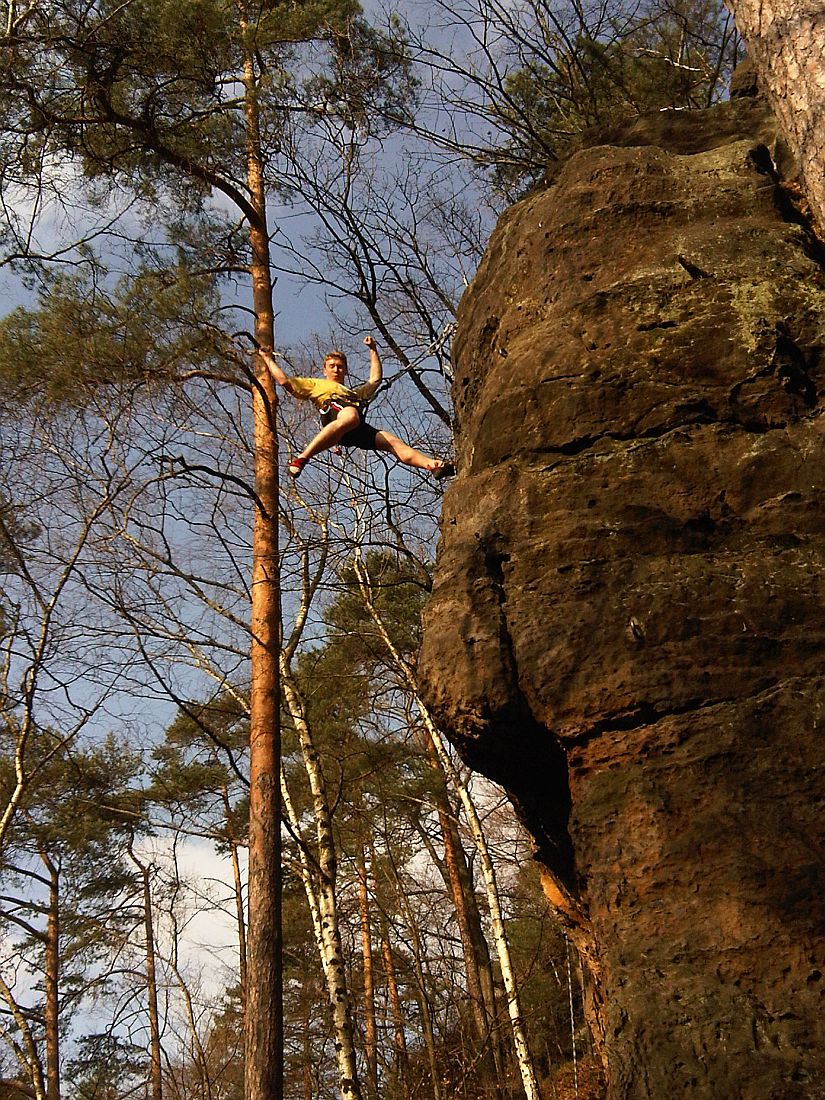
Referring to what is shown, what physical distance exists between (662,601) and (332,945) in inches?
235

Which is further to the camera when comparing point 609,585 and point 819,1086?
point 609,585

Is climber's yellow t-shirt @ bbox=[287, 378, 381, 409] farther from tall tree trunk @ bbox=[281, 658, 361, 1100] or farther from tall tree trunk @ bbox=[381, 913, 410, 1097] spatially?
tall tree trunk @ bbox=[381, 913, 410, 1097]

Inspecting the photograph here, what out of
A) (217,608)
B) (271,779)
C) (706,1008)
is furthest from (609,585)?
(217,608)

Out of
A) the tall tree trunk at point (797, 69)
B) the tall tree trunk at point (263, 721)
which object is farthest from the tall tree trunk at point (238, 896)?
the tall tree trunk at point (797, 69)

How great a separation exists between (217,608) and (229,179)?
4947 mm

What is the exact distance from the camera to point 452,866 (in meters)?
Answer: 14.6

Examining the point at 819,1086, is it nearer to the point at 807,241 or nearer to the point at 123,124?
the point at 807,241

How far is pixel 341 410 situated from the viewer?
24.2ft

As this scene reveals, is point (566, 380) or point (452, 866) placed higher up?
point (566, 380)

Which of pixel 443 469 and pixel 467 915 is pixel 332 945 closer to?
pixel 443 469

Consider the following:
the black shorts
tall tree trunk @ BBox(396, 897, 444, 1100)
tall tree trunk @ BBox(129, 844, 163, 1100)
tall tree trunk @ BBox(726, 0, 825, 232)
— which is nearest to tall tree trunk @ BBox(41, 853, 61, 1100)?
tall tree trunk @ BBox(129, 844, 163, 1100)

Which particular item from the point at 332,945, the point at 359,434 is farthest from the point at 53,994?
the point at 359,434

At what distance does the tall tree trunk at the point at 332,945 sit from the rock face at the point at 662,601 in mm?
3480

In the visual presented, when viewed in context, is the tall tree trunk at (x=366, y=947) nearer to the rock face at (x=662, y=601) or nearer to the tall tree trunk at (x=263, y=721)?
the tall tree trunk at (x=263, y=721)
